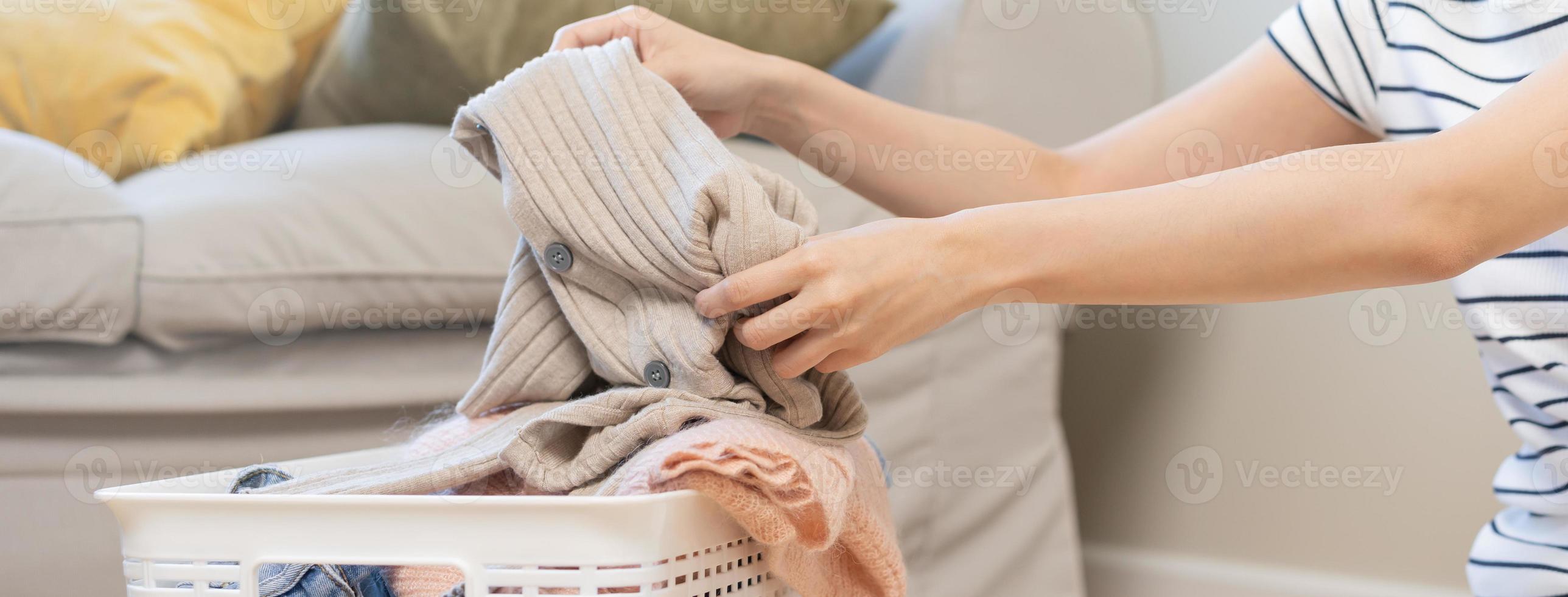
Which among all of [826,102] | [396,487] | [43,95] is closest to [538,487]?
[396,487]

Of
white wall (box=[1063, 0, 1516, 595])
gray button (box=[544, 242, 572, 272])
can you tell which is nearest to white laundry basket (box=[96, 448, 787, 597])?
gray button (box=[544, 242, 572, 272])

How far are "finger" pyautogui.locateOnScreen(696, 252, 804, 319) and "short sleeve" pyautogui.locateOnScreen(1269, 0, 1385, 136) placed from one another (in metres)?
0.49

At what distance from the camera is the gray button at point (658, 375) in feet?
1.66

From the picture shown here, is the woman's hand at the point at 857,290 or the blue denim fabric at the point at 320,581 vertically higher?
the woman's hand at the point at 857,290

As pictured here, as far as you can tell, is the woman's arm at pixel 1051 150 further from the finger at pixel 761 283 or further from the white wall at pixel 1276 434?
the white wall at pixel 1276 434

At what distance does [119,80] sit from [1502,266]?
117 centimetres

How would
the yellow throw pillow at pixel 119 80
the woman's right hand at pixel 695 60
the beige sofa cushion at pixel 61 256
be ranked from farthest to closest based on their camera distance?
1. the yellow throw pillow at pixel 119 80
2. the beige sofa cushion at pixel 61 256
3. the woman's right hand at pixel 695 60

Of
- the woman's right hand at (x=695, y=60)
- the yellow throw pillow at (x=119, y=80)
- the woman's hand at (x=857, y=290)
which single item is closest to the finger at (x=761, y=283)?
the woman's hand at (x=857, y=290)

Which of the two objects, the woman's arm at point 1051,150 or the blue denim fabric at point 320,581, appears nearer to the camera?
the blue denim fabric at point 320,581

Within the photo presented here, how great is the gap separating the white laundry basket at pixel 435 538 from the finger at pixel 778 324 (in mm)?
82

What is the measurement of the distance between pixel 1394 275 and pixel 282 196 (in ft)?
2.66

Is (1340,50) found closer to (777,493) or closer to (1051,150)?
(1051,150)

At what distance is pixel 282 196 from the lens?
88 centimetres

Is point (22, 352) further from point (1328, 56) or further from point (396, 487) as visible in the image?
point (1328, 56)
